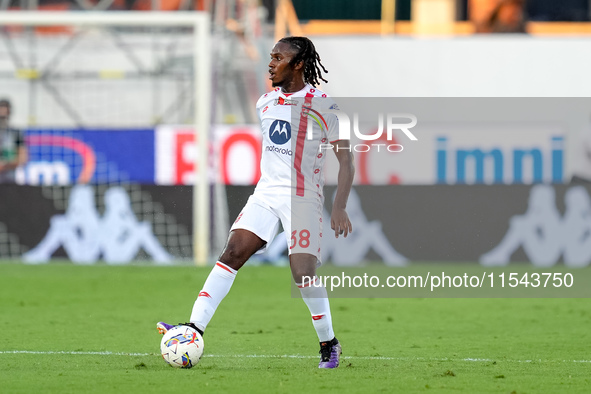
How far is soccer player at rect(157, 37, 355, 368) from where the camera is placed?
6.72 metres

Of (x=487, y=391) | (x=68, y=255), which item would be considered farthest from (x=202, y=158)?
(x=487, y=391)

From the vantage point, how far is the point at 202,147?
1603 centimetres

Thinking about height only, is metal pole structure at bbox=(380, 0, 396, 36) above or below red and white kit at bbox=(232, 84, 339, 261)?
above

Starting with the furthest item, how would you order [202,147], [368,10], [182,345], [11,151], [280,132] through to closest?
[368,10] < [11,151] < [202,147] < [280,132] < [182,345]

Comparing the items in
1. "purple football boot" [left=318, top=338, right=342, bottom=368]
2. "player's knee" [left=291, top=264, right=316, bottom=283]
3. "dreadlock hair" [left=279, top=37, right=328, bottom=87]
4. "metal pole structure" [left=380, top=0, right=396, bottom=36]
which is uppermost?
"metal pole structure" [left=380, top=0, right=396, bottom=36]

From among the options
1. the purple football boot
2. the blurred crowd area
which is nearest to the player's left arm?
the purple football boot

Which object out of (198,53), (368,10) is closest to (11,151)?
(198,53)

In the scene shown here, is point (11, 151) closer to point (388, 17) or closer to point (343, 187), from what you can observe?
point (388, 17)

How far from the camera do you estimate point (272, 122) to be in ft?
22.5

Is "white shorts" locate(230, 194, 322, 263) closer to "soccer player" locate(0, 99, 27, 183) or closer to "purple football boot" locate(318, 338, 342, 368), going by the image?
"purple football boot" locate(318, 338, 342, 368)

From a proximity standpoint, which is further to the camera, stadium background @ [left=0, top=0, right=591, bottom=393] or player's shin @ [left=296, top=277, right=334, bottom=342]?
stadium background @ [left=0, top=0, right=591, bottom=393]

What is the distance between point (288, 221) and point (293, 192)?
20 centimetres

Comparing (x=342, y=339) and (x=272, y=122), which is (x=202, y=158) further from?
(x=272, y=122)

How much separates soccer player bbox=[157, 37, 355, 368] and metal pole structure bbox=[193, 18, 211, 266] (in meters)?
8.94
